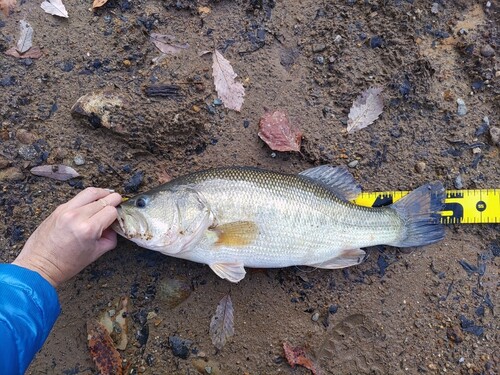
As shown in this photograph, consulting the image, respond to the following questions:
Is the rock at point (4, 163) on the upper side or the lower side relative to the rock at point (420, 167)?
upper

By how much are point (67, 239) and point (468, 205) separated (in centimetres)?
336

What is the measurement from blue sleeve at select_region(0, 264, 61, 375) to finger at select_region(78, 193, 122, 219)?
1.72 ft

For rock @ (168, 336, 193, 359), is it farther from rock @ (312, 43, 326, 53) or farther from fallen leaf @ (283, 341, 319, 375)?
rock @ (312, 43, 326, 53)

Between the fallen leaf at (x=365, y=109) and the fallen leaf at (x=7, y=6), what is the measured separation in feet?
10.6

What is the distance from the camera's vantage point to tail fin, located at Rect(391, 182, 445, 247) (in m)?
3.60

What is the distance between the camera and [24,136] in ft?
11.9

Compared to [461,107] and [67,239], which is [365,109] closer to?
[461,107]

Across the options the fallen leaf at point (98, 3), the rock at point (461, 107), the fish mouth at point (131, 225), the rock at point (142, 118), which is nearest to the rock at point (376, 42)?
the rock at point (461, 107)

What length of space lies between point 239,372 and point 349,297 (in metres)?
1.15

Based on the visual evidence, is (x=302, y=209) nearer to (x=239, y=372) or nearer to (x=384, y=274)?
(x=384, y=274)

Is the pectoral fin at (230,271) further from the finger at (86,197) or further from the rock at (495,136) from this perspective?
the rock at (495,136)

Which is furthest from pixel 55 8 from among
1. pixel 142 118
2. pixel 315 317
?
pixel 315 317

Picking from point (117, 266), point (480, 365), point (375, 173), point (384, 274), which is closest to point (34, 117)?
point (117, 266)

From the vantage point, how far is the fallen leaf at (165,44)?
149 inches
